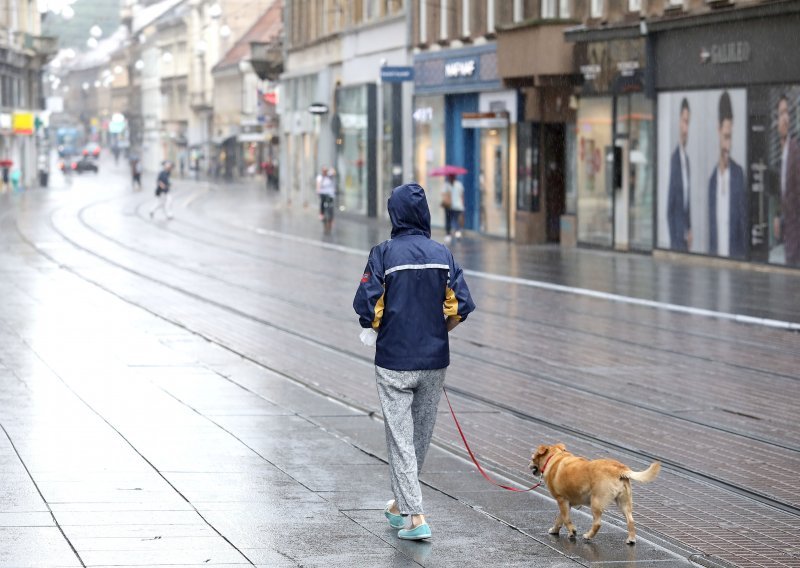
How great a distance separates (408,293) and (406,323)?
146 millimetres

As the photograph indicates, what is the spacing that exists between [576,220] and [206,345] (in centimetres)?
1934

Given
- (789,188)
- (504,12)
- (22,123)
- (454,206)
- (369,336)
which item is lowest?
(454,206)

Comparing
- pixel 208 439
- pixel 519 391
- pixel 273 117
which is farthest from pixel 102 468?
pixel 273 117

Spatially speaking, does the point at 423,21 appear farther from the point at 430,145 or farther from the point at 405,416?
the point at 405,416

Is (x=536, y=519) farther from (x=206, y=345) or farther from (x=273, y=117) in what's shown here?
(x=273, y=117)

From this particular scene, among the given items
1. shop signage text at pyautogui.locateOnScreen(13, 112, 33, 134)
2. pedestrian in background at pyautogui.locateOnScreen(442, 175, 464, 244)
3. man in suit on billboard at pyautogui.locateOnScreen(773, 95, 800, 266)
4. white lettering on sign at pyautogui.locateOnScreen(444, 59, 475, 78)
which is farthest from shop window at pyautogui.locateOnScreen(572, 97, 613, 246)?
shop signage text at pyautogui.locateOnScreen(13, 112, 33, 134)

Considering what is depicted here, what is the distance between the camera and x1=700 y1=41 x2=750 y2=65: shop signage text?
2848cm

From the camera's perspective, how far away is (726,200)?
1162 inches

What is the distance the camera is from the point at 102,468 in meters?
10.3

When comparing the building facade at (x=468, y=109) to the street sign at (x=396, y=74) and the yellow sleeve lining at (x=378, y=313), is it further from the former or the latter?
the yellow sleeve lining at (x=378, y=313)

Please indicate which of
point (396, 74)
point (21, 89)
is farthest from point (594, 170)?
point (21, 89)

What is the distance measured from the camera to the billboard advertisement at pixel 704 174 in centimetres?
2892

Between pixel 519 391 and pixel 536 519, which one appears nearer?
pixel 536 519

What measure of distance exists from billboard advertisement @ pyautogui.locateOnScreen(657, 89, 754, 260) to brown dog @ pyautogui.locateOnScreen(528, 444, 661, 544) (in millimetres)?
20750
